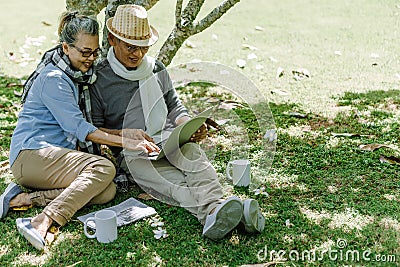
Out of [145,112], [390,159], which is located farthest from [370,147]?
[145,112]

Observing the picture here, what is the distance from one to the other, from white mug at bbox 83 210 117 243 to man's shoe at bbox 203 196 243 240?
457mm

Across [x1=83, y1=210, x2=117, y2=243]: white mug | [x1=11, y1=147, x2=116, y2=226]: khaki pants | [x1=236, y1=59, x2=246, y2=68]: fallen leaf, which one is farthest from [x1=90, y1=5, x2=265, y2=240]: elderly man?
[x1=236, y1=59, x2=246, y2=68]: fallen leaf

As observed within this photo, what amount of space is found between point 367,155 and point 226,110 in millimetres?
1307

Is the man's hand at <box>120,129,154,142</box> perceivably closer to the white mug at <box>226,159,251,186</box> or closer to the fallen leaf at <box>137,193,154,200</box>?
the fallen leaf at <box>137,193,154,200</box>

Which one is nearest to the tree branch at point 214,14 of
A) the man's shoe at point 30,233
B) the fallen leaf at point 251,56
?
the man's shoe at point 30,233

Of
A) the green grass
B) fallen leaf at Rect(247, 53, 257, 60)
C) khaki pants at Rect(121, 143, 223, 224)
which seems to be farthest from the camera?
fallen leaf at Rect(247, 53, 257, 60)

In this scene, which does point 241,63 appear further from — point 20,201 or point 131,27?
point 20,201

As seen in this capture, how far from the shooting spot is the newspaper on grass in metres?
2.97

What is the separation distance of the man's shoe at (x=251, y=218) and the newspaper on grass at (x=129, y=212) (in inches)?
22.7

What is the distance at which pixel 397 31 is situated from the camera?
24.2ft

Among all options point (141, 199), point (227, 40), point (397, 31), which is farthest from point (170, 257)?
point (397, 31)

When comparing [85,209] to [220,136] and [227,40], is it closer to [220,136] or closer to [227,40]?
[220,136]

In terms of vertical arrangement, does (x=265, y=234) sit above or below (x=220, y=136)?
above

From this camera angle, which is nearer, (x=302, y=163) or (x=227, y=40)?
(x=302, y=163)
